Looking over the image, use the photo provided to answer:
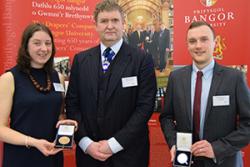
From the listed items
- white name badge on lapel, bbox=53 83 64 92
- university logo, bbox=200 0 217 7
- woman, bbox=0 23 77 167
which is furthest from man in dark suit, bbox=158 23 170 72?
woman, bbox=0 23 77 167

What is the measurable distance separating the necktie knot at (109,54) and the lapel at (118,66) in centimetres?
5

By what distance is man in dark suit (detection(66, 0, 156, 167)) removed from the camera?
9.28 ft

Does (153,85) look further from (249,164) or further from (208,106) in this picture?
(249,164)

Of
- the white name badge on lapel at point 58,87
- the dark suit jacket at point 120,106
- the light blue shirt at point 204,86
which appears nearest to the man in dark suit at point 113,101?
the dark suit jacket at point 120,106

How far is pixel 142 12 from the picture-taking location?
4344 mm

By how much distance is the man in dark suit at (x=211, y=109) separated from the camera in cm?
249

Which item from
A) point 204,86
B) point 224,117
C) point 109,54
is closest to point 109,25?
point 109,54

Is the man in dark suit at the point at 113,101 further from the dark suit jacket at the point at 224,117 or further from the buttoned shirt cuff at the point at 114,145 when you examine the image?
the dark suit jacket at the point at 224,117

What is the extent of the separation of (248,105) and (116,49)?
3.97 ft

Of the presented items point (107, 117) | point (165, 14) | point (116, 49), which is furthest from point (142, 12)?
point (107, 117)

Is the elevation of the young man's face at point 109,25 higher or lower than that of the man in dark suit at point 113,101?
higher

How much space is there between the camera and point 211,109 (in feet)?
8.39

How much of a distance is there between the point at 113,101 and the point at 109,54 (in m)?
0.43

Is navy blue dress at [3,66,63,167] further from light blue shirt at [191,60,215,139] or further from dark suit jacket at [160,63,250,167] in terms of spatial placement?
light blue shirt at [191,60,215,139]
